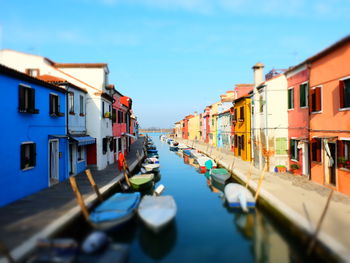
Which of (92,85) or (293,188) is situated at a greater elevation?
(92,85)

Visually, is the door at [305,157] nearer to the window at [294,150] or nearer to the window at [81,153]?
the window at [294,150]

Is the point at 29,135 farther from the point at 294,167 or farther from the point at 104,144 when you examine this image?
the point at 294,167

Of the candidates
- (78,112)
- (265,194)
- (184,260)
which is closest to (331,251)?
(184,260)

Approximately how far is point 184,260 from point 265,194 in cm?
645

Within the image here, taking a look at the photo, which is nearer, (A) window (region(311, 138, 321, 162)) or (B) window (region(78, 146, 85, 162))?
(A) window (region(311, 138, 321, 162))

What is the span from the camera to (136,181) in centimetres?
1803

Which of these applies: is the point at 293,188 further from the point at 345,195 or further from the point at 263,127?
the point at 263,127

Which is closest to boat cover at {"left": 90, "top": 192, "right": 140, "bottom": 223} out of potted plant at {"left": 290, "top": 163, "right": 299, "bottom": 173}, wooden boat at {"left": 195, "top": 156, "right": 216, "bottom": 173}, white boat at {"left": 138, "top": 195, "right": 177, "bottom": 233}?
white boat at {"left": 138, "top": 195, "right": 177, "bottom": 233}

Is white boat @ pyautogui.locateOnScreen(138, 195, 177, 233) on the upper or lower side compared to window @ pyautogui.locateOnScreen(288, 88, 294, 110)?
lower

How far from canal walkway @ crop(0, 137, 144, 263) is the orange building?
1261 centimetres

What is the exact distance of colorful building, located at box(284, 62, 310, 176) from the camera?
54.4 ft

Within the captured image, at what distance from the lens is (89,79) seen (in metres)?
22.1

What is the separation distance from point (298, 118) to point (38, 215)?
1679 centimetres

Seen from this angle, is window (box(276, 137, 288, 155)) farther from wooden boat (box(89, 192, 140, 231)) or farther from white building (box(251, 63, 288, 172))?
wooden boat (box(89, 192, 140, 231))
